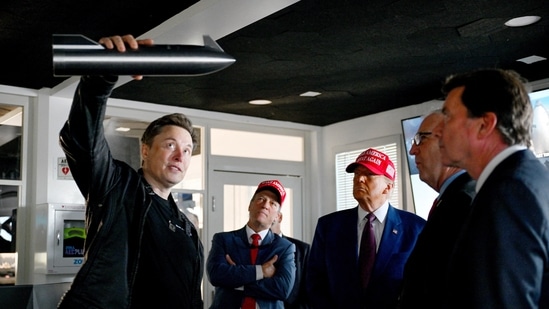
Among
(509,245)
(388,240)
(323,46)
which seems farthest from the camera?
(323,46)

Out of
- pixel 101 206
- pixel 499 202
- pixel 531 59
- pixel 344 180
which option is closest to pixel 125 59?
pixel 101 206

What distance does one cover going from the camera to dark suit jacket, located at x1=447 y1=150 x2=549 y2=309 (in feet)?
4.35

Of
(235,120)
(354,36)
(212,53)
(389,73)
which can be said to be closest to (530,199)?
(212,53)

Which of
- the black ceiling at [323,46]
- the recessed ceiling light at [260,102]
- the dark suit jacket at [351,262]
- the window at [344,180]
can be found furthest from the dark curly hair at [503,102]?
the window at [344,180]

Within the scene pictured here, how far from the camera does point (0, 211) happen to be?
17.4 ft

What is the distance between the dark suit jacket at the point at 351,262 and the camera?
106 inches

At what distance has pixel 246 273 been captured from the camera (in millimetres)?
3320

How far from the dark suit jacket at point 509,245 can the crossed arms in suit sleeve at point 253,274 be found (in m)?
1.99

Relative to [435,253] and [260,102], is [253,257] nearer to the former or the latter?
[435,253]

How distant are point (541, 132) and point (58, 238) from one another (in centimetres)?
367

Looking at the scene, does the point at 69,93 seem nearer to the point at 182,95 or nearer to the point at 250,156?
the point at 182,95

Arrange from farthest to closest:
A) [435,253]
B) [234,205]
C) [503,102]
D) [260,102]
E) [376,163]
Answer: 1. [234,205]
2. [260,102]
3. [376,163]
4. [435,253]
5. [503,102]

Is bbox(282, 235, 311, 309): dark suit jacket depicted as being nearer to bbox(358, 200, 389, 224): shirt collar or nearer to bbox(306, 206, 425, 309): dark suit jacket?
bbox(306, 206, 425, 309): dark suit jacket

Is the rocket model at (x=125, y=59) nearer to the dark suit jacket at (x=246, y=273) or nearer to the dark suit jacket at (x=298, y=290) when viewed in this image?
the dark suit jacket at (x=246, y=273)
